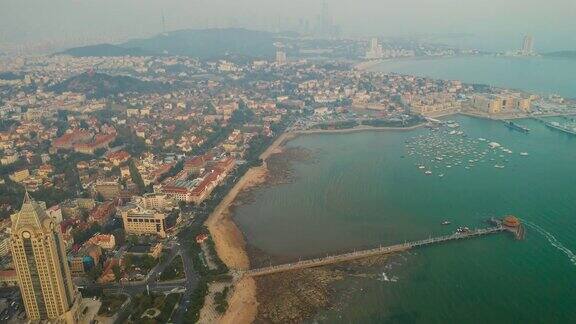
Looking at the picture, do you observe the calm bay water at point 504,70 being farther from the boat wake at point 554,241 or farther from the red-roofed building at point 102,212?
the red-roofed building at point 102,212

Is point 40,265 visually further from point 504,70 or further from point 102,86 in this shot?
point 504,70

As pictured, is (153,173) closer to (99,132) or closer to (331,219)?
(331,219)

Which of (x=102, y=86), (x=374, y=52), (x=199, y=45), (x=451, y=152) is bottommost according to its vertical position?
(x=451, y=152)

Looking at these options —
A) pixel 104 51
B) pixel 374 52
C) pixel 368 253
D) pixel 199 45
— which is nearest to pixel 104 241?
pixel 368 253

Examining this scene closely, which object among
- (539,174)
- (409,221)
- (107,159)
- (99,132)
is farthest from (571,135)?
(99,132)

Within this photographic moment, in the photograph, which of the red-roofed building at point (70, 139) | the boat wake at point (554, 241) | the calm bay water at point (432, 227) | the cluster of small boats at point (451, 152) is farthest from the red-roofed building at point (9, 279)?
the cluster of small boats at point (451, 152)

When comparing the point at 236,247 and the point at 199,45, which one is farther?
the point at 199,45
